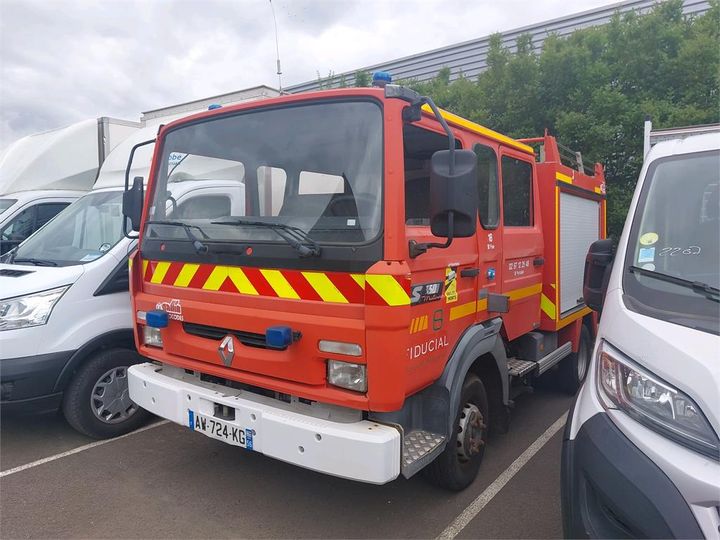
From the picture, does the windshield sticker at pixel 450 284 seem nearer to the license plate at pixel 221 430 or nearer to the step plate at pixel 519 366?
the step plate at pixel 519 366

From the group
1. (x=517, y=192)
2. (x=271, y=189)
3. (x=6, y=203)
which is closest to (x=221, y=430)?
(x=271, y=189)

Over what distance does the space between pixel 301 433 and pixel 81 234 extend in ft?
10.5

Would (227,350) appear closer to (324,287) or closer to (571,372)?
(324,287)

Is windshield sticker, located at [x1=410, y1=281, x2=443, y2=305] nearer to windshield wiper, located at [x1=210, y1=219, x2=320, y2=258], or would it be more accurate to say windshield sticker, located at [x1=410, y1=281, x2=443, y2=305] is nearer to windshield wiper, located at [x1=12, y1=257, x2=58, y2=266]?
windshield wiper, located at [x1=210, y1=219, x2=320, y2=258]

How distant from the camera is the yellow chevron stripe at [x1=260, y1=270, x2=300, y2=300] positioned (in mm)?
2836

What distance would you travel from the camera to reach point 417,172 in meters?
2.93

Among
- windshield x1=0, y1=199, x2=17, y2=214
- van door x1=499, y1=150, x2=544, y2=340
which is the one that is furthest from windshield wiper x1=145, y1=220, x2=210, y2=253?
windshield x1=0, y1=199, x2=17, y2=214

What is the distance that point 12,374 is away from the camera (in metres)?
3.72

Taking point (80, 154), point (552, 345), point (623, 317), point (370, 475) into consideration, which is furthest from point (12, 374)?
point (80, 154)

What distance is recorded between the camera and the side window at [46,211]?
738 cm

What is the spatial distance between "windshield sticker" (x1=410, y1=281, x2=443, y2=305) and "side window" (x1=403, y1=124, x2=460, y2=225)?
34 centimetres

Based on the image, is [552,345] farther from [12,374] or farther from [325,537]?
[12,374]

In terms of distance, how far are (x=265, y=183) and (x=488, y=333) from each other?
172 cm

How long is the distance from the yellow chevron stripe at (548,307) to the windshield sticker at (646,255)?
222cm
